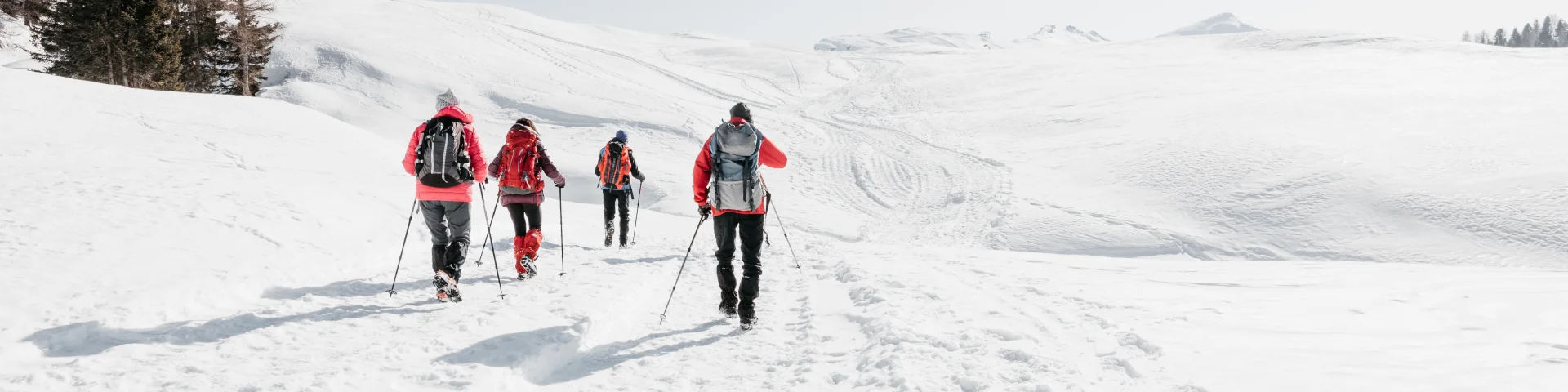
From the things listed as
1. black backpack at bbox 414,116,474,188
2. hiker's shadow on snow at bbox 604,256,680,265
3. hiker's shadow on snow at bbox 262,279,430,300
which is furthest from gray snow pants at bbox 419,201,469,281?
hiker's shadow on snow at bbox 604,256,680,265

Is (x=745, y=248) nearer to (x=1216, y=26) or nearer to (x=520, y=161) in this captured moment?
(x=520, y=161)

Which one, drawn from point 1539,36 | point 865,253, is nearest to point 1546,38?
point 1539,36

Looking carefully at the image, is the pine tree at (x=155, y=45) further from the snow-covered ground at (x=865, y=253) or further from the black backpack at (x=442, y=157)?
the black backpack at (x=442, y=157)

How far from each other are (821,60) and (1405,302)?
4217 cm

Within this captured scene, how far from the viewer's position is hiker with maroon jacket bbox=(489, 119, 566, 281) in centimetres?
745

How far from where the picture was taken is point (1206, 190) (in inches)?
655

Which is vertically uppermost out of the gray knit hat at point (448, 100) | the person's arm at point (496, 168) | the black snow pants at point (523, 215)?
the gray knit hat at point (448, 100)

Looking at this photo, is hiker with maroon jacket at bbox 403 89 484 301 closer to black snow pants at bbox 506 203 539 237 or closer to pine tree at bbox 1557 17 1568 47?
black snow pants at bbox 506 203 539 237

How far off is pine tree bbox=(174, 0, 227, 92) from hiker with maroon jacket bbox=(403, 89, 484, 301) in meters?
27.5

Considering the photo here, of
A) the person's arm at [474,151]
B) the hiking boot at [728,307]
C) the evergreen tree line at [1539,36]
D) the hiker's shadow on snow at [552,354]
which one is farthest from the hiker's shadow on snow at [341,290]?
the evergreen tree line at [1539,36]

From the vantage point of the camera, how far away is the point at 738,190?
5.57 metres

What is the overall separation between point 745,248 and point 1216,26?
208323mm

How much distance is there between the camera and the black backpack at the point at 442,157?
586cm

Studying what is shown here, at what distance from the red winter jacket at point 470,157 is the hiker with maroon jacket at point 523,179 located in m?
1.20
